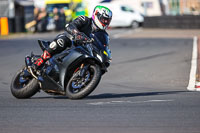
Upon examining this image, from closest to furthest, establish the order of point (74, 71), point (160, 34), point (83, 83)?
point (83, 83) < point (74, 71) < point (160, 34)

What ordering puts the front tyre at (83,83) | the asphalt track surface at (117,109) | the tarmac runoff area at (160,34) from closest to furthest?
the asphalt track surface at (117,109) < the front tyre at (83,83) < the tarmac runoff area at (160,34)

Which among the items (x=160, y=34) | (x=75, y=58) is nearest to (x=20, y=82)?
(x=75, y=58)

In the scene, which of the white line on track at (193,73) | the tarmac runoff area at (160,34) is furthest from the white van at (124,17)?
the white line on track at (193,73)

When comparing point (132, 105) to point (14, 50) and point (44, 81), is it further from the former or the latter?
point (14, 50)

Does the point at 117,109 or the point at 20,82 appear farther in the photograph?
the point at 20,82

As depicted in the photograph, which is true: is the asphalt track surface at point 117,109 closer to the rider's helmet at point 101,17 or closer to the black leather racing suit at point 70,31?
the black leather racing suit at point 70,31

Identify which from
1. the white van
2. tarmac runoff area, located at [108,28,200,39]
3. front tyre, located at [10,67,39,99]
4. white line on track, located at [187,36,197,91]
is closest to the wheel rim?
front tyre, located at [10,67,39,99]

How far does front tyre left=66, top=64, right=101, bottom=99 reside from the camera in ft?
25.8

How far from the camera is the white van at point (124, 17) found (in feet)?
136

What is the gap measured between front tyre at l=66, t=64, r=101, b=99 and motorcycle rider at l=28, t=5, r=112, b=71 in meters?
0.47

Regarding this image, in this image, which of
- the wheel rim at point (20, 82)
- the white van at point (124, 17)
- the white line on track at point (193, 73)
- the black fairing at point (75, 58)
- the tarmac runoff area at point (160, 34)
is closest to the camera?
the black fairing at point (75, 58)

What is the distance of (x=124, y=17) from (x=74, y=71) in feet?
111

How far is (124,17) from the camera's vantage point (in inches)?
1639

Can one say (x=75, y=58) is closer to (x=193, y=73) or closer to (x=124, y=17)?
(x=193, y=73)
